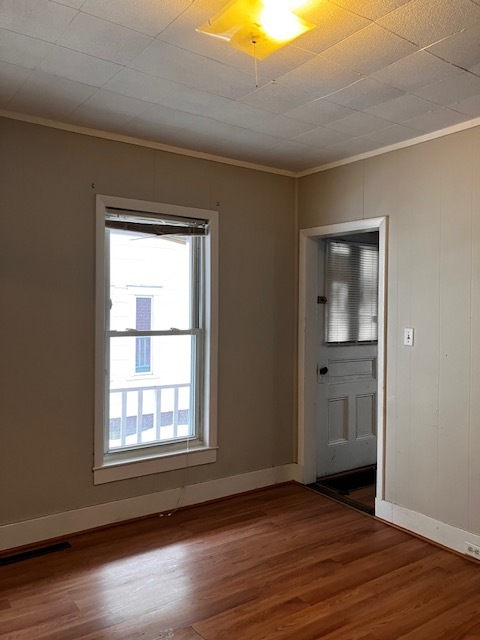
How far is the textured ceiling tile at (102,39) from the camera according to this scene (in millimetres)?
1991

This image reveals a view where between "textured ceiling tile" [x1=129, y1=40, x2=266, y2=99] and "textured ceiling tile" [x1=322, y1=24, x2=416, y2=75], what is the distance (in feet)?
1.41

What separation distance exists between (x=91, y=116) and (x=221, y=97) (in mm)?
830

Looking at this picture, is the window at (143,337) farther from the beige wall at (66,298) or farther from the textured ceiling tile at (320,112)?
the textured ceiling tile at (320,112)

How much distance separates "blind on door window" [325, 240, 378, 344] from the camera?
4.43m

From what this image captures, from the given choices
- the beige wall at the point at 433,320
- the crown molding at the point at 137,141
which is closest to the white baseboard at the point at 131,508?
the beige wall at the point at 433,320

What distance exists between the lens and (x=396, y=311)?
11.2 ft

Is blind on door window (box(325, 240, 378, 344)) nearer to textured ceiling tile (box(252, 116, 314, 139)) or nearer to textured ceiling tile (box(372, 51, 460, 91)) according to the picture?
textured ceiling tile (box(252, 116, 314, 139))

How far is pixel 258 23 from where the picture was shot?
178 centimetres

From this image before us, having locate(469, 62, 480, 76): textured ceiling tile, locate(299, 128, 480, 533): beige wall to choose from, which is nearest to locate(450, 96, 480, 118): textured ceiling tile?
locate(299, 128, 480, 533): beige wall

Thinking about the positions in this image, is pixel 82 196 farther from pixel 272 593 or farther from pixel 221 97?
pixel 272 593

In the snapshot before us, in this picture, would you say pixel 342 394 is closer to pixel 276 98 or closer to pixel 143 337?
pixel 143 337

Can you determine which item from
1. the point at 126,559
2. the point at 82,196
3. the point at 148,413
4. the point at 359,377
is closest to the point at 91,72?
the point at 82,196

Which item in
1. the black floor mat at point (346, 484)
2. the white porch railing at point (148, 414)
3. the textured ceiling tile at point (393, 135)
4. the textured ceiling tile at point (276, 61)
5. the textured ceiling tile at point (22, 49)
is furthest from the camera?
the black floor mat at point (346, 484)

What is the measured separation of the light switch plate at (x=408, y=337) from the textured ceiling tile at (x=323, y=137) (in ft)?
4.27
